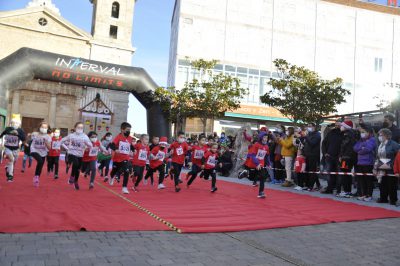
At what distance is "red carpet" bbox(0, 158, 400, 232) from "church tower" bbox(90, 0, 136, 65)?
32472 millimetres

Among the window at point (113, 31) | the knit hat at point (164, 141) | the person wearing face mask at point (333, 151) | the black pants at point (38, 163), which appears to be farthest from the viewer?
the window at point (113, 31)

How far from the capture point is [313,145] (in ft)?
39.9

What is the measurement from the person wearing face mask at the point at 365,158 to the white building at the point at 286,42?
29025 mm

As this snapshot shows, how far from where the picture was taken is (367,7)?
48.1 meters

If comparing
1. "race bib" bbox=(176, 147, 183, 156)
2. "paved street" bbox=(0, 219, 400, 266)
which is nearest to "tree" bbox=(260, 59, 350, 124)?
"race bib" bbox=(176, 147, 183, 156)

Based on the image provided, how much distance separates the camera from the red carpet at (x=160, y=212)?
211 inches

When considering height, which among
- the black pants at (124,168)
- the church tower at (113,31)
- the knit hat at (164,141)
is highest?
the church tower at (113,31)

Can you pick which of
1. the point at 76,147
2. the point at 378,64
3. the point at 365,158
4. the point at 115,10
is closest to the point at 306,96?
the point at 365,158

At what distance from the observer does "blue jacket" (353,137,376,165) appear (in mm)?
10070

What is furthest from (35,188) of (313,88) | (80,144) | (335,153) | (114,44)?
(114,44)

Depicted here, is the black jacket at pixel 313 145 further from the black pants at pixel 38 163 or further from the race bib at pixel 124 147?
the black pants at pixel 38 163

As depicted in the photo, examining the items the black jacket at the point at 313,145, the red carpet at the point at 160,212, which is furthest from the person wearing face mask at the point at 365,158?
the black jacket at the point at 313,145

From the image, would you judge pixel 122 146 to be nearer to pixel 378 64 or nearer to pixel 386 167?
pixel 386 167

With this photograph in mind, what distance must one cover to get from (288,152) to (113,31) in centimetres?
3358
